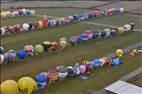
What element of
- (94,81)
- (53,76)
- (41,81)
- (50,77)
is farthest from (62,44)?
(41,81)

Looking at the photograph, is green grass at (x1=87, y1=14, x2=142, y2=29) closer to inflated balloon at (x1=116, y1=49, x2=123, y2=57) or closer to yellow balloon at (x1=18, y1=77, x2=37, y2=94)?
inflated balloon at (x1=116, y1=49, x2=123, y2=57)

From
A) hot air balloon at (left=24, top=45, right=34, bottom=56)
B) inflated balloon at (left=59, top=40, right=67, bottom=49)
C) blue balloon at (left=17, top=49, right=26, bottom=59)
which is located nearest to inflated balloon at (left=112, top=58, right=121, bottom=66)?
inflated balloon at (left=59, top=40, right=67, bottom=49)

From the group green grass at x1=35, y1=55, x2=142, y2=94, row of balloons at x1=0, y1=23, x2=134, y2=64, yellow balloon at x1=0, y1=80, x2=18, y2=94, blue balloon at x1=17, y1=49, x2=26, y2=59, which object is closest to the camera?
yellow balloon at x1=0, y1=80, x2=18, y2=94

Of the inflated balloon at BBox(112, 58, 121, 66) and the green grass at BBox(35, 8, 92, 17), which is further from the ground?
the inflated balloon at BBox(112, 58, 121, 66)

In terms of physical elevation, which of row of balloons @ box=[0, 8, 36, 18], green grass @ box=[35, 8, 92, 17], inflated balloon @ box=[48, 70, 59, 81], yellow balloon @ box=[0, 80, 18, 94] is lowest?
green grass @ box=[35, 8, 92, 17]

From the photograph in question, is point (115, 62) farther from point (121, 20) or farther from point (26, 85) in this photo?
point (121, 20)

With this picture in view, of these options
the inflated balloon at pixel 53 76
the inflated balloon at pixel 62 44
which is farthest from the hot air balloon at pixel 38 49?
the inflated balloon at pixel 53 76

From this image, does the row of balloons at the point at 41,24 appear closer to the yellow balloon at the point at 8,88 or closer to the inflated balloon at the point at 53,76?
the inflated balloon at the point at 53,76

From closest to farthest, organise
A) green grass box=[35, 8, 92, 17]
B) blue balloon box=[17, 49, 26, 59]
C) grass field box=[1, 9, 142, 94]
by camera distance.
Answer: grass field box=[1, 9, 142, 94] < blue balloon box=[17, 49, 26, 59] < green grass box=[35, 8, 92, 17]
